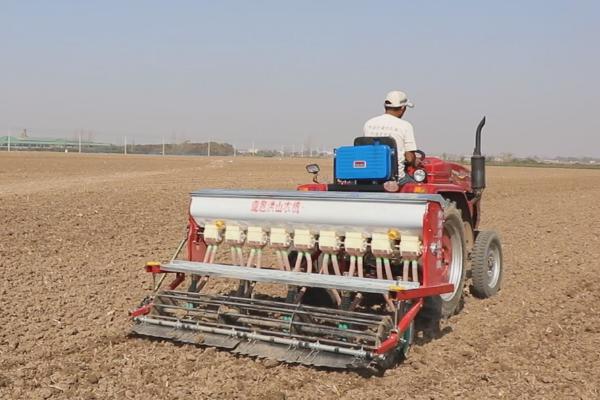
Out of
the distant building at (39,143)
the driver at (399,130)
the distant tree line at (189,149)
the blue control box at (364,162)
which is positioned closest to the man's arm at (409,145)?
the driver at (399,130)

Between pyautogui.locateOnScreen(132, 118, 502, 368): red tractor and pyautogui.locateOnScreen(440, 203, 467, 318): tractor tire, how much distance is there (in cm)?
1

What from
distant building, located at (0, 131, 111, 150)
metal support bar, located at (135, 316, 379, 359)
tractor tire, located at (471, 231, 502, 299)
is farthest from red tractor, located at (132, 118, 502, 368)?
distant building, located at (0, 131, 111, 150)

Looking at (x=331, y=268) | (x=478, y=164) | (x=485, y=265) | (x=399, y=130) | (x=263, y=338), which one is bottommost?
(x=263, y=338)

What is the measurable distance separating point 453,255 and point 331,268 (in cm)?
110

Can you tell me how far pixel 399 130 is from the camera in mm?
6195

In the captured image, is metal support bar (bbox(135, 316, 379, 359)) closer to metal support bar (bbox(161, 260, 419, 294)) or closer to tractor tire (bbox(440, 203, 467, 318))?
metal support bar (bbox(161, 260, 419, 294))

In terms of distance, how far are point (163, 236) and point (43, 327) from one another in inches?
189

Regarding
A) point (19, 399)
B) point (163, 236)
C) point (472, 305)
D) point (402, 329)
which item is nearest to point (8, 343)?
point (19, 399)

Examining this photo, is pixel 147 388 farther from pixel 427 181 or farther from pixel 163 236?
pixel 163 236

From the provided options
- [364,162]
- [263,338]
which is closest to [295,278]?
[263,338]

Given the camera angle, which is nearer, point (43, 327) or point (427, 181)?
point (43, 327)

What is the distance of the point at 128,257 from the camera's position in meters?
8.68

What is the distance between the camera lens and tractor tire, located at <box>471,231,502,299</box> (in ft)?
22.8

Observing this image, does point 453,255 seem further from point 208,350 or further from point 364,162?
point 208,350
